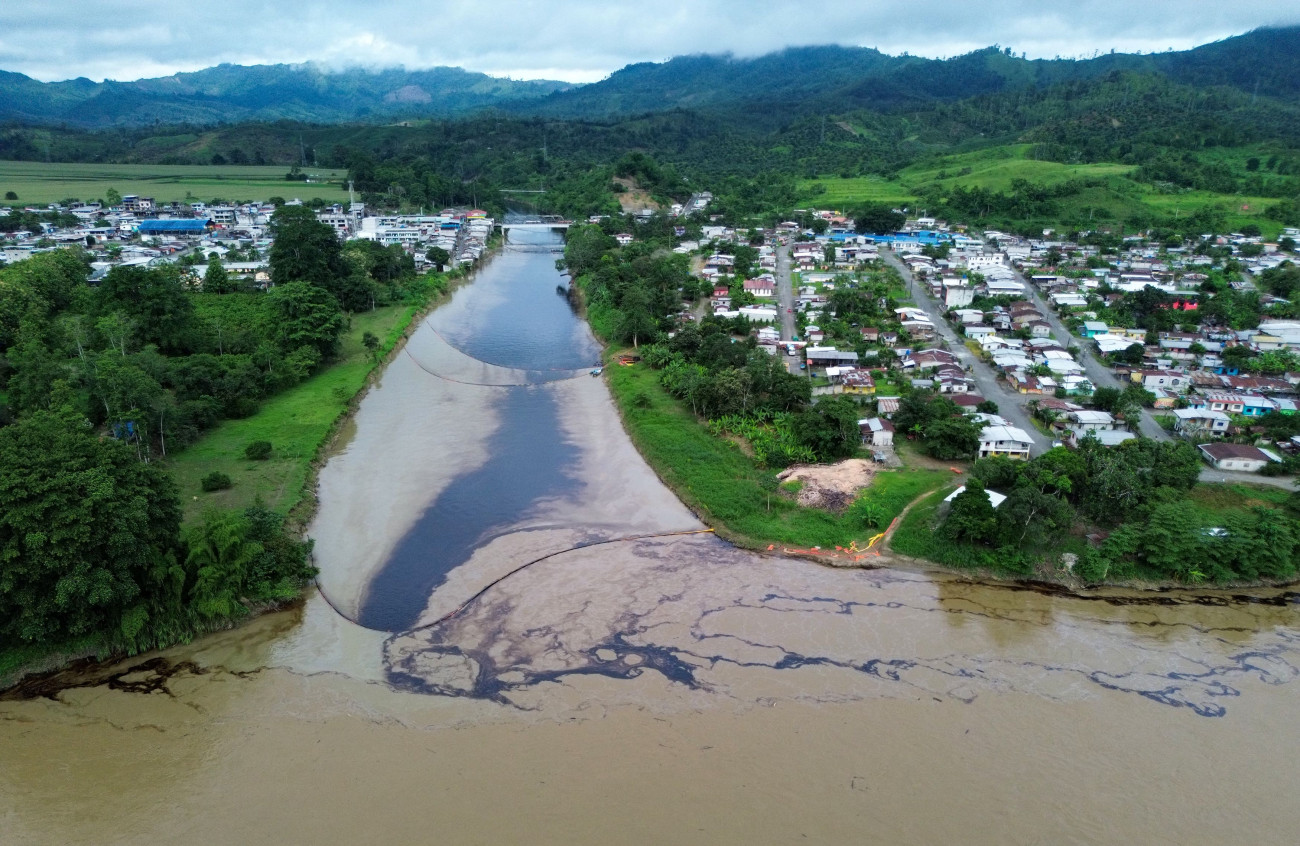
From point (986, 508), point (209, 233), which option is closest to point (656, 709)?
point (986, 508)

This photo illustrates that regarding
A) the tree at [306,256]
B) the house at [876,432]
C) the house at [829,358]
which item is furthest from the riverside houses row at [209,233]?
the house at [876,432]

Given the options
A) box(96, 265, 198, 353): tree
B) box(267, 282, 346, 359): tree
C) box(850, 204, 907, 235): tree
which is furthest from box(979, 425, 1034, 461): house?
box(850, 204, 907, 235): tree

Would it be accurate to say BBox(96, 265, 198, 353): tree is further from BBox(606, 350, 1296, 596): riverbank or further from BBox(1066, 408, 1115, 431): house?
BBox(1066, 408, 1115, 431): house

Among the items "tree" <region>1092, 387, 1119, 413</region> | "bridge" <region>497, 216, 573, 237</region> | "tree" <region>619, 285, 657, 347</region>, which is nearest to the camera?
"tree" <region>1092, 387, 1119, 413</region>

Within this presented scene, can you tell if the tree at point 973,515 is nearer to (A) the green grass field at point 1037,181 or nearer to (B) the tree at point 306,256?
(B) the tree at point 306,256

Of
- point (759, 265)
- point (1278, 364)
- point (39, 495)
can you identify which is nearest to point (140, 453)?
point (39, 495)

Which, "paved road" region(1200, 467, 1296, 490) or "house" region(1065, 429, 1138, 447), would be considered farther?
"house" region(1065, 429, 1138, 447)

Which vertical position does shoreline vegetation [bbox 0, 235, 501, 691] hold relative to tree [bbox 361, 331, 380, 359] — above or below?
below
